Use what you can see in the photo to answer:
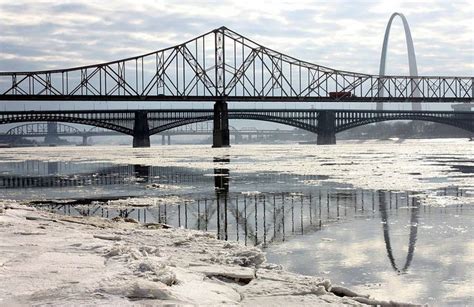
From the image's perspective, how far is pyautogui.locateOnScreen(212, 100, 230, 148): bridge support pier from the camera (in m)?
132

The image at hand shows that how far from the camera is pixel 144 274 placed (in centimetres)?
849

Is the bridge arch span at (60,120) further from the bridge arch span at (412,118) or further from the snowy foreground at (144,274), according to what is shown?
the snowy foreground at (144,274)

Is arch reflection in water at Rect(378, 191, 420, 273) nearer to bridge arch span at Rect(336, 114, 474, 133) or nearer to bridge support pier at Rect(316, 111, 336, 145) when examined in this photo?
bridge arch span at Rect(336, 114, 474, 133)

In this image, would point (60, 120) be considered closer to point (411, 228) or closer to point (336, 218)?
point (336, 218)

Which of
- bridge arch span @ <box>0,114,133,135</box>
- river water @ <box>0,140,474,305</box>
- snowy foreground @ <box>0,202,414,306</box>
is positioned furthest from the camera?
bridge arch span @ <box>0,114,133,135</box>

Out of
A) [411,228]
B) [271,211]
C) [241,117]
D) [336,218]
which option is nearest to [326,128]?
[241,117]

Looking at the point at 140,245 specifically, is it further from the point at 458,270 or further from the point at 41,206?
the point at 41,206

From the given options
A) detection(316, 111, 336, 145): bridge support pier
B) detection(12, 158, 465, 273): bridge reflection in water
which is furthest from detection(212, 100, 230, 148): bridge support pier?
detection(12, 158, 465, 273): bridge reflection in water

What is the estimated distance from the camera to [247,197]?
72.1 feet

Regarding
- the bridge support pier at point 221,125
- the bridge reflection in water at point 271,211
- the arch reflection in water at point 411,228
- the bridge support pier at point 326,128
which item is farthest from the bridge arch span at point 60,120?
the arch reflection in water at point 411,228

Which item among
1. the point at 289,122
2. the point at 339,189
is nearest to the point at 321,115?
the point at 289,122

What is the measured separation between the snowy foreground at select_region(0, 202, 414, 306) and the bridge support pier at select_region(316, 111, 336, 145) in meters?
165

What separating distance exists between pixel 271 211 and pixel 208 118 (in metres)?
148

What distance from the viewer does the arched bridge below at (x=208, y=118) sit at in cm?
15612
